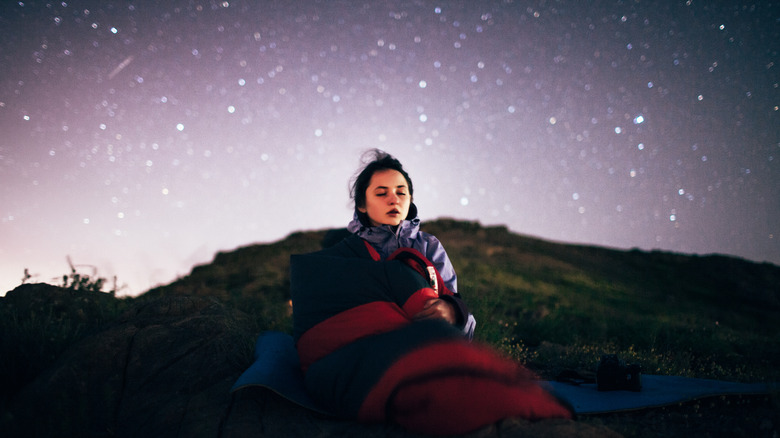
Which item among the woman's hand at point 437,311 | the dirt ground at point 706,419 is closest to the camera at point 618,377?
the dirt ground at point 706,419

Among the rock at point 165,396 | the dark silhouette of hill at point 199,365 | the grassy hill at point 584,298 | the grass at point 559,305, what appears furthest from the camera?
the grassy hill at point 584,298

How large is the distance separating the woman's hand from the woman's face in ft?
3.59

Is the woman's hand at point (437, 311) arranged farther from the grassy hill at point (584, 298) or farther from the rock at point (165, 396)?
the grassy hill at point (584, 298)

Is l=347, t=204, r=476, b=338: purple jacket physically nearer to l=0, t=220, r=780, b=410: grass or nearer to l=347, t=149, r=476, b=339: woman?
l=347, t=149, r=476, b=339: woman

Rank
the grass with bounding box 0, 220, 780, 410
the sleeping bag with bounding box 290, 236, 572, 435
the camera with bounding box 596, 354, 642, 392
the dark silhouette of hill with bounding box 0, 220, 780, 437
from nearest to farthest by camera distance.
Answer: the sleeping bag with bounding box 290, 236, 572, 435 < the dark silhouette of hill with bounding box 0, 220, 780, 437 < the camera with bounding box 596, 354, 642, 392 < the grass with bounding box 0, 220, 780, 410

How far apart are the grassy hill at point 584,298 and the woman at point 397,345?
1317 millimetres

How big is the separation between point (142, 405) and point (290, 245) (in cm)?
1666

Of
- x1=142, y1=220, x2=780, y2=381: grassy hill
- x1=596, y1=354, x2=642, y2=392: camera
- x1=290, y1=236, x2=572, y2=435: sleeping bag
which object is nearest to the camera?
x1=290, y1=236, x2=572, y2=435: sleeping bag

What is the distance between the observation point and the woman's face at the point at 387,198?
325 cm

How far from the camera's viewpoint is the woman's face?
128 inches

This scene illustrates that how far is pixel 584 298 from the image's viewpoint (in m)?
14.0

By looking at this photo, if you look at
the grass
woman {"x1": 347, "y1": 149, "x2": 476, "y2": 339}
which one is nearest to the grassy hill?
the grass

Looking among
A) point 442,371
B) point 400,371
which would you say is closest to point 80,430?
point 400,371

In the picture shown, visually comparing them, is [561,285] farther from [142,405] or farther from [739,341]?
[142,405]
